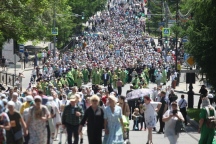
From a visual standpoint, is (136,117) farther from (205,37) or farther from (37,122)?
(37,122)

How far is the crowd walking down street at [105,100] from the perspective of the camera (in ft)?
60.3

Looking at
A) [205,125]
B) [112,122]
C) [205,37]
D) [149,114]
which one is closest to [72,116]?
[112,122]

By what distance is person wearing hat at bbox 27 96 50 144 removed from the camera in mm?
18297

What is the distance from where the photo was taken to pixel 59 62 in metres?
62.6

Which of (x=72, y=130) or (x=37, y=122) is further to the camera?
(x=72, y=130)

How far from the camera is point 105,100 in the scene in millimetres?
26875

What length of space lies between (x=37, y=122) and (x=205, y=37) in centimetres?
1611

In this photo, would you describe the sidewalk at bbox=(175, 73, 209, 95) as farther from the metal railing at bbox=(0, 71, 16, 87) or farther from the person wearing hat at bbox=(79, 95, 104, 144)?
the person wearing hat at bbox=(79, 95, 104, 144)

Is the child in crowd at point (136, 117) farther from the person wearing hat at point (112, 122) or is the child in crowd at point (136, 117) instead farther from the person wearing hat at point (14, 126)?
the person wearing hat at point (14, 126)

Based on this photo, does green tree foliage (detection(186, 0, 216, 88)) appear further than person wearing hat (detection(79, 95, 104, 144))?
Yes

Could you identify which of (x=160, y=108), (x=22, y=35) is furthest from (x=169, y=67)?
(x=160, y=108)

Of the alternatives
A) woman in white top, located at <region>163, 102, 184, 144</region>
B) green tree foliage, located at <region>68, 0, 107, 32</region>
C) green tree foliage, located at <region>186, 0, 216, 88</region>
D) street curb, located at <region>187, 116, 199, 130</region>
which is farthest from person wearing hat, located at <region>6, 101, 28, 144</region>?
green tree foliage, located at <region>68, 0, 107, 32</region>

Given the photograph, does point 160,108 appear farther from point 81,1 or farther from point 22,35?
point 81,1

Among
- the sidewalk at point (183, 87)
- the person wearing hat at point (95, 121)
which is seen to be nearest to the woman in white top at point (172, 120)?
the person wearing hat at point (95, 121)
